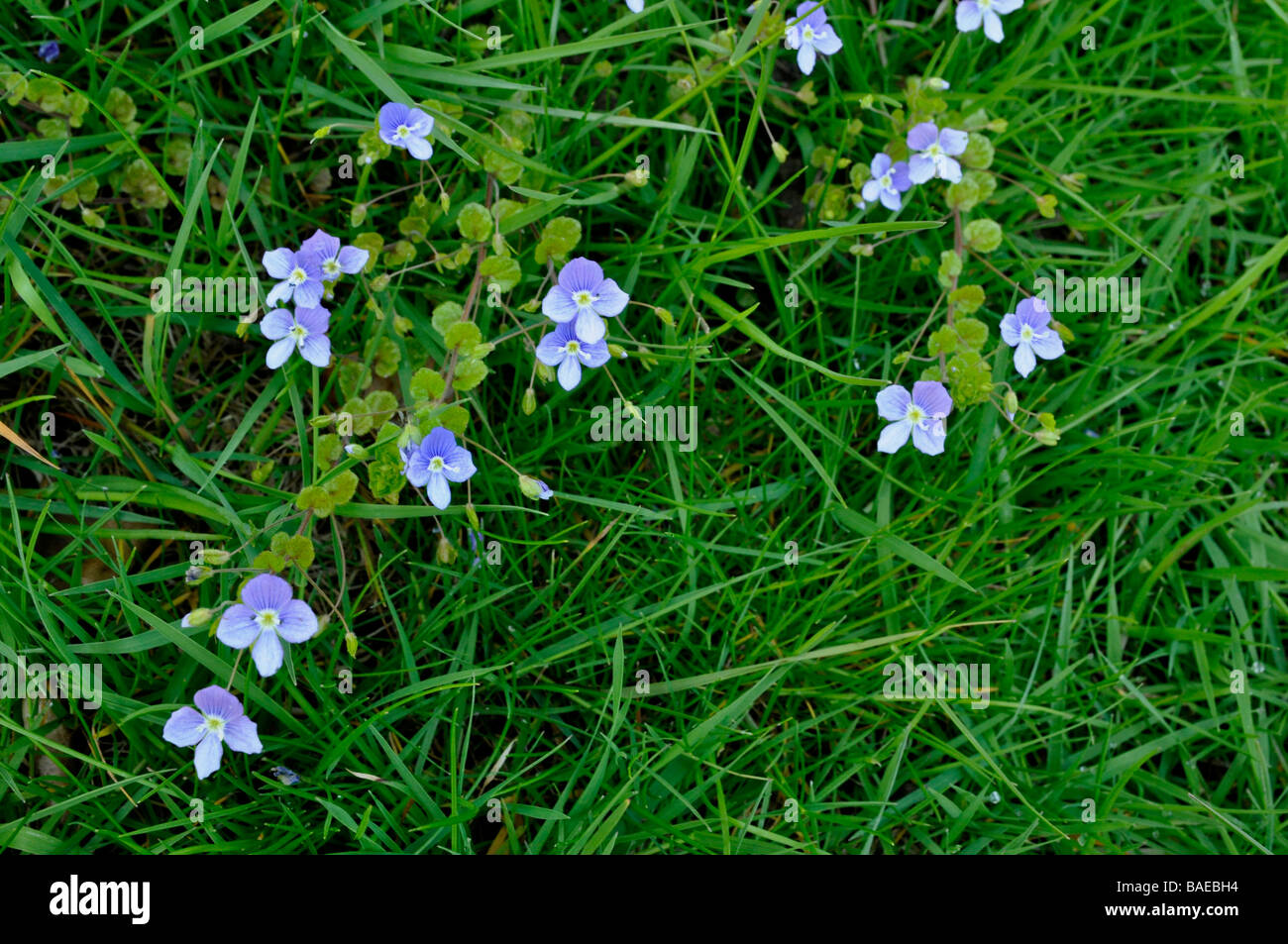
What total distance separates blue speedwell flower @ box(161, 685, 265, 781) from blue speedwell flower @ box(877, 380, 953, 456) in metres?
1.75

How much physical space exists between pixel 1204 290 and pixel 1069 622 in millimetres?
1277

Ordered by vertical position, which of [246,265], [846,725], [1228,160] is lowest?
[846,725]

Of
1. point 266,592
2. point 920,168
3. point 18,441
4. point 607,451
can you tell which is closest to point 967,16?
point 920,168

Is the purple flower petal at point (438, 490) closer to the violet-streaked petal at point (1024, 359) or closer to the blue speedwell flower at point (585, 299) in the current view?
the blue speedwell flower at point (585, 299)

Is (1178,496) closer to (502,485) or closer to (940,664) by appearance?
(940,664)

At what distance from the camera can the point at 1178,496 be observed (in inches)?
121

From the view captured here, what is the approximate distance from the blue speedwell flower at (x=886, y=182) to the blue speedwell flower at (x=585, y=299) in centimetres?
88

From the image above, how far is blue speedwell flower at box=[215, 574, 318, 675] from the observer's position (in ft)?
7.43

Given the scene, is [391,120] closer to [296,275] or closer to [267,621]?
[296,275]

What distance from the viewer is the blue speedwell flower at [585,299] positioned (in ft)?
8.16

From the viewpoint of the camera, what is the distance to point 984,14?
2986mm

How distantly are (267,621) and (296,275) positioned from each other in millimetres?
866

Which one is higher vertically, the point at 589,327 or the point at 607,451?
the point at 589,327
